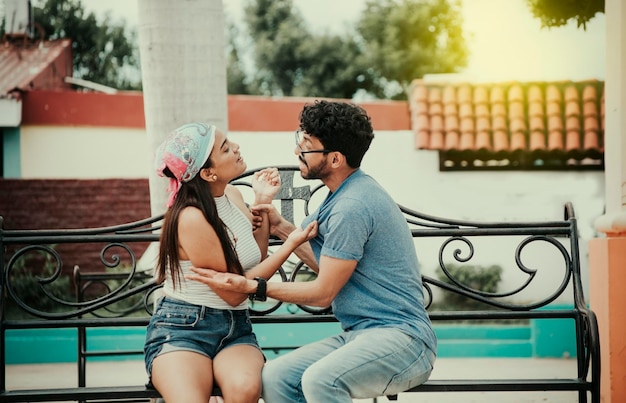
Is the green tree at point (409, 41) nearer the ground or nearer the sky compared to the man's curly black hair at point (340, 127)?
nearer the sky

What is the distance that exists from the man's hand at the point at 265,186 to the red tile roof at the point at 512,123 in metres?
8.66

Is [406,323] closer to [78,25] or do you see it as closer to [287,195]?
[287,195]

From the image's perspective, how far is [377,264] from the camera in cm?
340

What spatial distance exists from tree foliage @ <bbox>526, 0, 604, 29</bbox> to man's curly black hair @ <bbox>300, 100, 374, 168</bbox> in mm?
6130

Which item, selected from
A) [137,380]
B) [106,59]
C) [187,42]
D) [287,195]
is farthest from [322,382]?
[106,59]

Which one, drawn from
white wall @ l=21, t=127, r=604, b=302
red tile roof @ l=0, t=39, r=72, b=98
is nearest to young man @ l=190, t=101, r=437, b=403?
white wall @ l=21, t=127, r=604, b=302

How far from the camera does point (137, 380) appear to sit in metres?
7.68

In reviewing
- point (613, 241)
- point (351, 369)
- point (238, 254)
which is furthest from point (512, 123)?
point (351, 369)

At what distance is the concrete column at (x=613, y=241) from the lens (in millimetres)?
4551

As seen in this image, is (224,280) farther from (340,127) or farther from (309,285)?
(340,127)

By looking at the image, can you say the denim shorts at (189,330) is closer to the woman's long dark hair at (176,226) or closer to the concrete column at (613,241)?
the woman's long dark hair at (176,226)

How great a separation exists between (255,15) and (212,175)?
1114 inches

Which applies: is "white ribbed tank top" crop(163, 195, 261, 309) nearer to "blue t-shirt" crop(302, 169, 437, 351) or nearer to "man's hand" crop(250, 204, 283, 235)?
"man's hand" crop(250, 204, 283, 235)

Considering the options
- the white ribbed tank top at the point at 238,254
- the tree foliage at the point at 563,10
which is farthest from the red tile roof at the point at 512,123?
the white ribbed tank top at the point at 238,254
